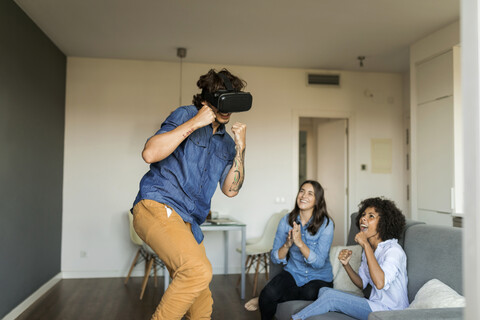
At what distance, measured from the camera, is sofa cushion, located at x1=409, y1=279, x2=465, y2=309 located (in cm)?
186

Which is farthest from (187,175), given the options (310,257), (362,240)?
(310,257)

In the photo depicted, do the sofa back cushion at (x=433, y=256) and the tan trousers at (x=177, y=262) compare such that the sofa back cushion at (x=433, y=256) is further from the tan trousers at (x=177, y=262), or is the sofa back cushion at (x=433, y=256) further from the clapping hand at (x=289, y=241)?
the tan trousers at (x=177, y=262)

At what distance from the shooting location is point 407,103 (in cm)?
601

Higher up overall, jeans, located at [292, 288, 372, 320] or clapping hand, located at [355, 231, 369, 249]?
clapping hand, located at [355, 231, 369, 249]

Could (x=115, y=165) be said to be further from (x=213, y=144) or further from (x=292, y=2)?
(x=213, y=144)

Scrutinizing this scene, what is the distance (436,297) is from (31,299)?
12.0ft

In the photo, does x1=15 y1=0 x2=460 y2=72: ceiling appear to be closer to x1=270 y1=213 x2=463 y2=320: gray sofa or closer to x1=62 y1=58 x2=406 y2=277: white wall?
x1=62 y1=58 x2=406 y2=277: white wall

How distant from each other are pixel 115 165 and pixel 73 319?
87.4 inches

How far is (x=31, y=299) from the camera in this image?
13.8 ft

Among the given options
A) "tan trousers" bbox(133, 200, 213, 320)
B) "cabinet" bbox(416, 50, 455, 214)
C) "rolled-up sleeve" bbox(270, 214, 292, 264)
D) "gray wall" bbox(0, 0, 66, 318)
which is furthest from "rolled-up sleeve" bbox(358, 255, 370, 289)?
"gray wall" bbox(0, 0, 66, 318)

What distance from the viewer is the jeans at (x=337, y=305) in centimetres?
226

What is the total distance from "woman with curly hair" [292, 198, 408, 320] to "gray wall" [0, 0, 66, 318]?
251 centimetres

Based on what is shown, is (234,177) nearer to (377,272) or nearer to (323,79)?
(377,272)

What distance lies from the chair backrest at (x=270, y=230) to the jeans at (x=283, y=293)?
245cm
